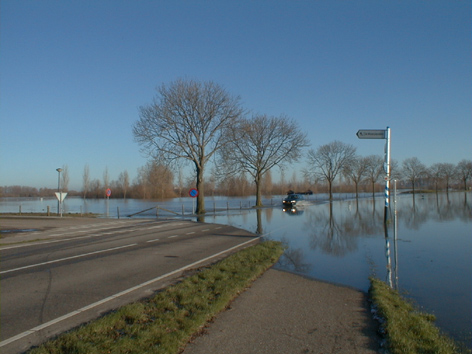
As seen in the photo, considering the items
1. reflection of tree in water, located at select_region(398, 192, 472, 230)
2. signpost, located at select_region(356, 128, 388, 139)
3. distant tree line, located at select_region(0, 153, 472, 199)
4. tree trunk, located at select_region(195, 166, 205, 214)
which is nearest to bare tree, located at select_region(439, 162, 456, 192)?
distant tree line, located at select_region(0, 153, 472, 199)

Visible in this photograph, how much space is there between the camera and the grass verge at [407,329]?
180 inches

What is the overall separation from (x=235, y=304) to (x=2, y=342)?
350cm

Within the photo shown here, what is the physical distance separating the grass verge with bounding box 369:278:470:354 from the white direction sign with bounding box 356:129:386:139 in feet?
33.9

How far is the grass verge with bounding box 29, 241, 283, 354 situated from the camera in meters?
4.46

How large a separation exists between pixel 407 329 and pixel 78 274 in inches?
288

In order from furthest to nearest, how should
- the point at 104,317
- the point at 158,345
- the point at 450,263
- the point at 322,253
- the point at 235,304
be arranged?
the point at 322,253 < the point at 450,263 < the point at 235,304 < the point at 104,317 < the point at 158,345

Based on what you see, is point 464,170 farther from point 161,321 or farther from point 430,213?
point 161,321

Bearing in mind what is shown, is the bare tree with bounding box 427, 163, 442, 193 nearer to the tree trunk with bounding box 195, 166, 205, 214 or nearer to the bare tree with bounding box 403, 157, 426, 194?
the bare tree with bounding box 403, 157, 426, 194

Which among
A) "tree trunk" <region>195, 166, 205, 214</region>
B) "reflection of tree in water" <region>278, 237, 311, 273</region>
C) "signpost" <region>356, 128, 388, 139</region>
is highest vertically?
"signpost" <region>356, 128, 388, 139</region>

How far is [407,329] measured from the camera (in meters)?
5.17

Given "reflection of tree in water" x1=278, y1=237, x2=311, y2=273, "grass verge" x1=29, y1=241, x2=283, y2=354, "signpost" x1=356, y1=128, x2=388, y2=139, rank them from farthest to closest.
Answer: "signpost" x1=356, y1=128, x2=388, y2=139 < "reflection of tree in water" x1=278, y1=237, x2=311, y2=273 < "grass verge" x1=29, y1=241, x2=283, y2=354

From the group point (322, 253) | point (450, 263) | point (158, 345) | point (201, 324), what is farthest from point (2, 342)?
point (450, 263)

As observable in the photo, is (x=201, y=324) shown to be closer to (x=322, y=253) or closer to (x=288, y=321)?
(x=288, y=321)

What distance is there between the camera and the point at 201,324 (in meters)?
5.34
